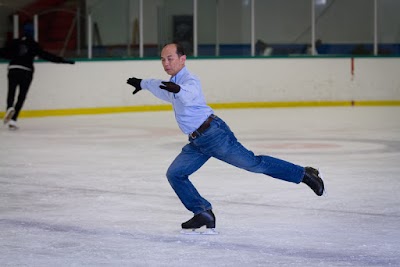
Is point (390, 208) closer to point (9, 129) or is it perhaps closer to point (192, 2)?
point (9, 129)

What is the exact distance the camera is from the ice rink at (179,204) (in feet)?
18.3

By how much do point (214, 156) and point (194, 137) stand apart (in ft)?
0.59

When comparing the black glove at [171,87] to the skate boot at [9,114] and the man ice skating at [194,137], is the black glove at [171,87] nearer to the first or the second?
the man ice skating at [194,137]

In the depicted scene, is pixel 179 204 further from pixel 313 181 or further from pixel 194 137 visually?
pixel 194 137

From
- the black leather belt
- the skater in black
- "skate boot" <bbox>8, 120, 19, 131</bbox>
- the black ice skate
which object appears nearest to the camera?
the black leather belt

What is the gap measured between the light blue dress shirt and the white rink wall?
1063cm

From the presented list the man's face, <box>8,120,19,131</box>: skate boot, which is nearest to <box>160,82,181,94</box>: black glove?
the man's face

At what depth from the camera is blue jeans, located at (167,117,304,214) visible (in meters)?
5.96

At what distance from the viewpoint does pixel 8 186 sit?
845 cm

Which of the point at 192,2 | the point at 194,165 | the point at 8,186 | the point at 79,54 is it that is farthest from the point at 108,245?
the point at 192,2

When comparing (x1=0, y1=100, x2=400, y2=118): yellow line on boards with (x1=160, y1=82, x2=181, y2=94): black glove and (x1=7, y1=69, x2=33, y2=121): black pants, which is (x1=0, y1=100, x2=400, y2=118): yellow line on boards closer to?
(x1=7, y1=69, x2=33, y2=121): black pants

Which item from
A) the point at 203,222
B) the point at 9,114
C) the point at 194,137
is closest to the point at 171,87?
the point at 194,137

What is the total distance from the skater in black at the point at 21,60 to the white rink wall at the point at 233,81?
1.62 m

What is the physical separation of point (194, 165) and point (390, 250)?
117 cm
